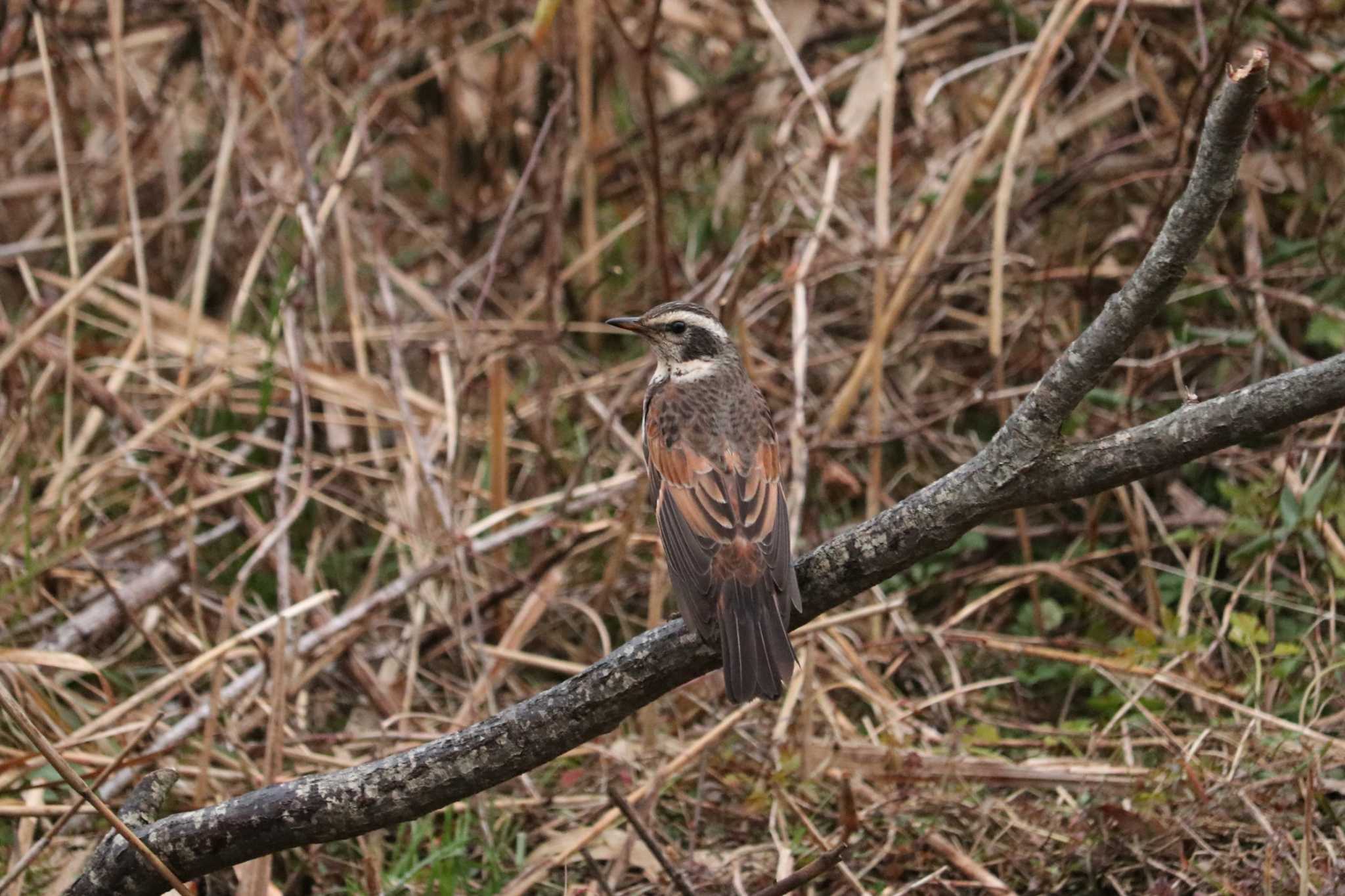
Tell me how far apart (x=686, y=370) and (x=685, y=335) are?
14cm

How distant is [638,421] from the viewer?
23.2 ft

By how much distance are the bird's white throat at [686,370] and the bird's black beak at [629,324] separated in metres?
0.15

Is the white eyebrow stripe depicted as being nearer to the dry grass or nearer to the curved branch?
the dry grass

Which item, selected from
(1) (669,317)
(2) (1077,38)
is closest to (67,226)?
(1) (669,317)

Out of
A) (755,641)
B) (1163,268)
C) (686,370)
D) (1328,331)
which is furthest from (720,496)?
(1328,331)

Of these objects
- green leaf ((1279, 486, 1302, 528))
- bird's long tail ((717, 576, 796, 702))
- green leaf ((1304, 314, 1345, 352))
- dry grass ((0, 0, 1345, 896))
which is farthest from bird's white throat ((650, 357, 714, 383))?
green leaf ((1304, 314, 1345, 352))

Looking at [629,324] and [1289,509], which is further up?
[629,324]

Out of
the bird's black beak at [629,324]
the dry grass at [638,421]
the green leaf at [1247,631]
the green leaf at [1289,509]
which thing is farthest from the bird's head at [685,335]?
the green leaf at [1289,509]

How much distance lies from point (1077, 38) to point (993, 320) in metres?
2.33

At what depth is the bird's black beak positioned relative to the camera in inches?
203

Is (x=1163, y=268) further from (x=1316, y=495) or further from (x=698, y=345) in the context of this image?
(x=1316, y=495)

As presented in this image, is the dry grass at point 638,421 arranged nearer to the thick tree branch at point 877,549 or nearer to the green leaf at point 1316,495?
the green leaf at point 1316,495

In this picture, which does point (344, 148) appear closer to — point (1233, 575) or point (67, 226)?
point (67, 226)

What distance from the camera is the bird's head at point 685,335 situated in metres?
5.26
